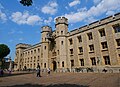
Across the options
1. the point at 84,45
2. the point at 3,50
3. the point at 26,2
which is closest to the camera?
the point at 26,2

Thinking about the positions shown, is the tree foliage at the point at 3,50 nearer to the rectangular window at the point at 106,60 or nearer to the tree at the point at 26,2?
the rectangular window at the point at 106,60

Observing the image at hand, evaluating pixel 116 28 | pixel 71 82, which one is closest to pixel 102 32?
pixel 116 28

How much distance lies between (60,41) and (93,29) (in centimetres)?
1074

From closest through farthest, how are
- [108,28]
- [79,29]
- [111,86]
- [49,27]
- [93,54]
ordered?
[111,86] < [108,28] < [93,54] < [79,29] < [49,27]

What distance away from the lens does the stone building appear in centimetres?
2897

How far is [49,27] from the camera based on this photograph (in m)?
49.5

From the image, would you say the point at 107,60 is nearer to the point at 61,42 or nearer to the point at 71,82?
the point at 61,42

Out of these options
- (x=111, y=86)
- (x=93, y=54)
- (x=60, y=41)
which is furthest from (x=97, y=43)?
(x=111, y=86)

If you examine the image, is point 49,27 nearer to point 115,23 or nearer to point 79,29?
point 79,29

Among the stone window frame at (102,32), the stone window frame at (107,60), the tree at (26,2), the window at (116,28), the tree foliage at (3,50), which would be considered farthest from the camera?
the tree foliage at (3,50)

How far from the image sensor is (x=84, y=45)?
115 feet

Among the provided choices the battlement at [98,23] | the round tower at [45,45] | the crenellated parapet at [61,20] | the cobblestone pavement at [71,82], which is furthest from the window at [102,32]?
the round tower at [45,45]

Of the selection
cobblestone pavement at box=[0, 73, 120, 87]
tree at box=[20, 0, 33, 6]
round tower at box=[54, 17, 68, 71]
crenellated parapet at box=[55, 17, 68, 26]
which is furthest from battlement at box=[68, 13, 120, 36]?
tree at box=[20, 0, 33, 6]

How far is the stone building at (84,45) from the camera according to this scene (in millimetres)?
28969
